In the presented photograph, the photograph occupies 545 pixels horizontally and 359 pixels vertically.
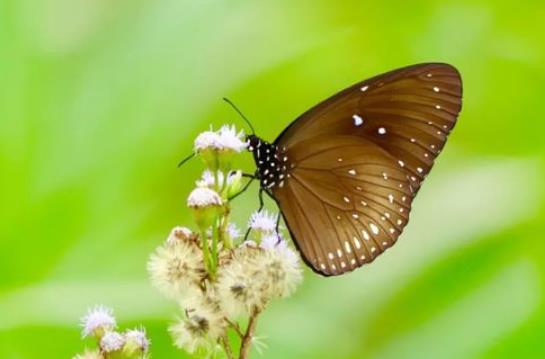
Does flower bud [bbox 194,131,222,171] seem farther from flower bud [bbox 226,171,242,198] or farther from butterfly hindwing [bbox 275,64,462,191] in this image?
butterfly hindwing [bbox 275,64,462,191]

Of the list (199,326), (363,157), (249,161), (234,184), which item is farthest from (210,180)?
(249,161)

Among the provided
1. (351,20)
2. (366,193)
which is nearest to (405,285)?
(366,193)

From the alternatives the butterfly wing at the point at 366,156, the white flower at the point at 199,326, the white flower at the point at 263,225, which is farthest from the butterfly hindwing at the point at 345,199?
the white flower at the point at 199,326

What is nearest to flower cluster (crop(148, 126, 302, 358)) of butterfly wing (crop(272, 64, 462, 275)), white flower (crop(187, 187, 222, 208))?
white flower (crop(187, 187, 222, 208))

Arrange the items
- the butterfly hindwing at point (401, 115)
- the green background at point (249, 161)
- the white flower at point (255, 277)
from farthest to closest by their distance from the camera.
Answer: the green background at point (249, 161) → the butterfly hindwing at point (401, 115) → the white flower at point (255, 277)

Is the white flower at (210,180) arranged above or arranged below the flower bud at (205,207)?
above

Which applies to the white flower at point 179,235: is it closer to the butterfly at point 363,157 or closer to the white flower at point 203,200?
the white flower at point 203,200

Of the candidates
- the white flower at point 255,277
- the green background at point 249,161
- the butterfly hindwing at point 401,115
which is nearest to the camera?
the white flower at point 255,277

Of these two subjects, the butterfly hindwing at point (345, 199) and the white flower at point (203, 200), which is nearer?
the white flower at point (203, 200)

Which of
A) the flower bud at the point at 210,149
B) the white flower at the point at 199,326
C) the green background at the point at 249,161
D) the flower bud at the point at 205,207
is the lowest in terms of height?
the white flower at the point at 199,326
